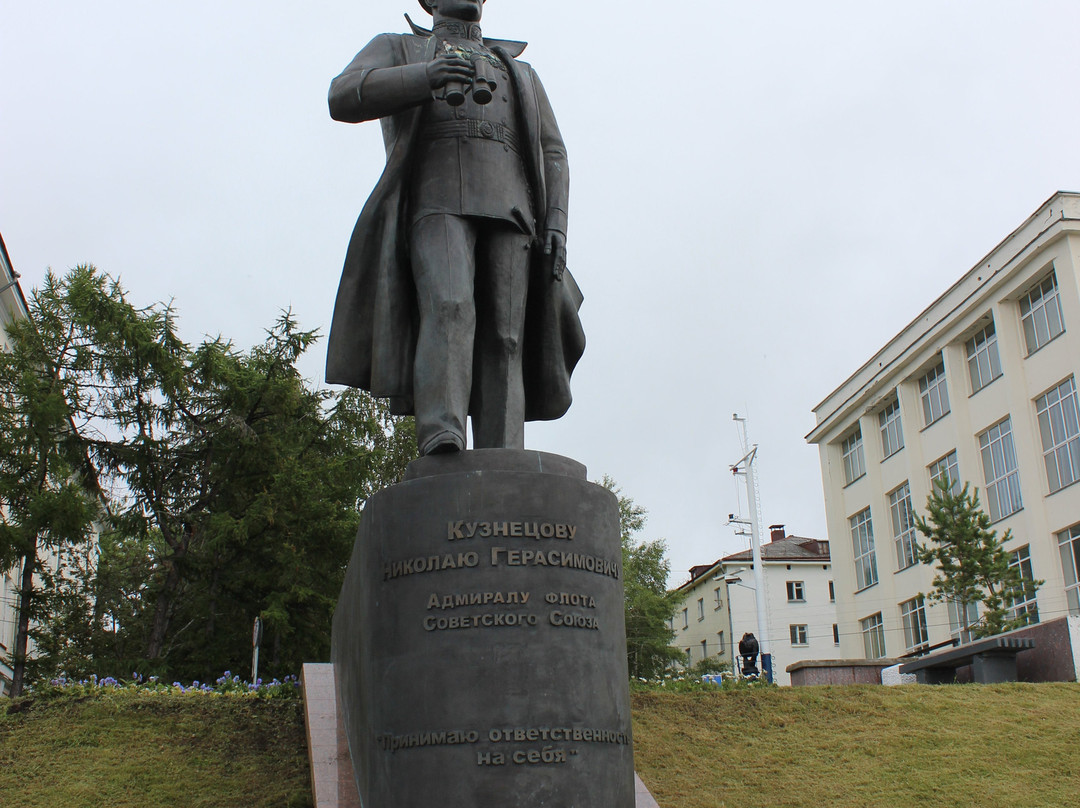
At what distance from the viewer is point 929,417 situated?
37.1 metres

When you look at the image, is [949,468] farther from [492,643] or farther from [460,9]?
[492,643]

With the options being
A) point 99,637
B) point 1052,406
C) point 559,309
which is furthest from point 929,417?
point 559,309

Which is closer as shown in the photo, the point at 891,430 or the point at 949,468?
the point at 949,468

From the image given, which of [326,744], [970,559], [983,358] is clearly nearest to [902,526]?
[983,358]

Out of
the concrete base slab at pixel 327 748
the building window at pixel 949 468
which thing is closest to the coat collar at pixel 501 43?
the concrete base slab at pixel 327 748

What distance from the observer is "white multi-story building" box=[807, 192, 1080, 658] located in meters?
29.5

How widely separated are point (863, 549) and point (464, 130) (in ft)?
125

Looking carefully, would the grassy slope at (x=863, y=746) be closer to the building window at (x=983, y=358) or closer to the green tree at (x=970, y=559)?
the green tree at (x=970, y=559)

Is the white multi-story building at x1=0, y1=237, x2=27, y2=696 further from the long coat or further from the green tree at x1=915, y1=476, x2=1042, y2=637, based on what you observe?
the long coat

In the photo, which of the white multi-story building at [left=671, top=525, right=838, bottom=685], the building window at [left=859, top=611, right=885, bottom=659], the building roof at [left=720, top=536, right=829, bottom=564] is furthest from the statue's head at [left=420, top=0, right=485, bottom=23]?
the building roof at [left=720, top=536, right=829, bottom=564]

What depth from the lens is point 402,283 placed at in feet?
20.8

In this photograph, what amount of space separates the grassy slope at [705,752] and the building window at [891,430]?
3097 cm

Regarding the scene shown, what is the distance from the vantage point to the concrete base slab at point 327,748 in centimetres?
583

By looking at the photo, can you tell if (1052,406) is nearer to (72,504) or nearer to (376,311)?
(72,504)
